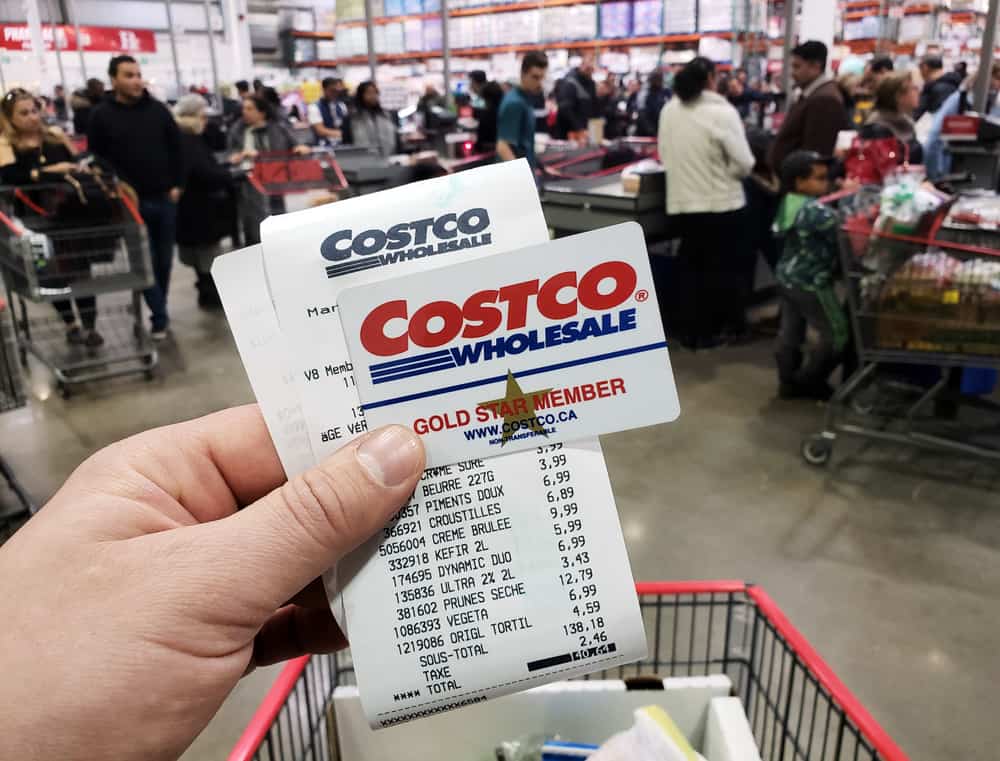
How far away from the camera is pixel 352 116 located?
290 inches

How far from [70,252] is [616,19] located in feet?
24.0

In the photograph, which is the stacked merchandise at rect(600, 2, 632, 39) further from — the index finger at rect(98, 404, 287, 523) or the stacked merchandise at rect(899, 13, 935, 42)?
the index finger at rect(98, 404, 287, 523)

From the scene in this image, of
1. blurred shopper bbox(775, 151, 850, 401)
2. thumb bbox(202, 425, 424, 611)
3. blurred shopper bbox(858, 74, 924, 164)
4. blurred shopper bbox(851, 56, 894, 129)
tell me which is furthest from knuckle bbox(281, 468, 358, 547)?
blurred shopper bbox(851, 56, 894, 129)

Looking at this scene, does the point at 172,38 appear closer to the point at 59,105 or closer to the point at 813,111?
the point at 59,105

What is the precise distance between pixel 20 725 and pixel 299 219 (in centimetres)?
45

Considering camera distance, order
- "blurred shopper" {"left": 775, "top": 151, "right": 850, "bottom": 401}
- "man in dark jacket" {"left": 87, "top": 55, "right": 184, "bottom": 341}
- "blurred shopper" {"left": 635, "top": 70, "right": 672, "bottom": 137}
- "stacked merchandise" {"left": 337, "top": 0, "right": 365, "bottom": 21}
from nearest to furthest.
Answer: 1. "blurred shopper" {"left": 775, "top": 151, "right": 850, "bottom": 401}
2. "man in dark jacket" {"left": 87, "top": 55, "right": 184, "bottom": 341}
3. "blurred shopper" {"left": 635, "top": 70, "right": 672, "bottom": 137}
4. "stacked merchandise" {"left": 337, "top": 0, "right": 365, "bottom": 21}

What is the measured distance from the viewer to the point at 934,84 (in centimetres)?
729

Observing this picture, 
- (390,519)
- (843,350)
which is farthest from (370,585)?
(843,350)

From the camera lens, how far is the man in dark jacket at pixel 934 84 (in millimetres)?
7047

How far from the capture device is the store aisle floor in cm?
215

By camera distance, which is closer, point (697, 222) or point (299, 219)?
point (299, 219)

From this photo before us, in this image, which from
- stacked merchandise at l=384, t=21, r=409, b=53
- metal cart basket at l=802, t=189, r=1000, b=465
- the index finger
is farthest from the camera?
stacked merchandise at l=384, t=21, r=409, b=53

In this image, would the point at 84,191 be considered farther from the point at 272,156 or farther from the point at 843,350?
the point at 843,350

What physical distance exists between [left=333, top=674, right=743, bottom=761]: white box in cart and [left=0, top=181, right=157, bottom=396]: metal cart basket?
11.6ft
